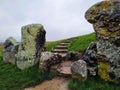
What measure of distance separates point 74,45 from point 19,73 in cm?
865

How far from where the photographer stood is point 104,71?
826 inches

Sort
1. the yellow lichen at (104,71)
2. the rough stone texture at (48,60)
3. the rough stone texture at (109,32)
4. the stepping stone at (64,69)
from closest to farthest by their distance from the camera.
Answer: the rough stone texture at (109,32) → the yellow lichen at (104,71) → the stepping stone at (64,69) → the rough stone texture at (48,60)

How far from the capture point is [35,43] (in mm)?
Answer: 28000

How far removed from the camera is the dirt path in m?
21.5

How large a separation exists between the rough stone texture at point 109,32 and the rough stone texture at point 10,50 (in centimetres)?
1115

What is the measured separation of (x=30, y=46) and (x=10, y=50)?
4437 millimetres

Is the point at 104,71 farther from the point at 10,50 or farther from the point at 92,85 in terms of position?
the point at 10,50

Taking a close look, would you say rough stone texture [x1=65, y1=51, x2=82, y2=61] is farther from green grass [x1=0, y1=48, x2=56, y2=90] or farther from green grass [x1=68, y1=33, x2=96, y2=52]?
green grass [x1=0, y1=48, x2=56, y2=90]

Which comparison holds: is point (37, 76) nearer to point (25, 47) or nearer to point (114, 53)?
point (25, 47)

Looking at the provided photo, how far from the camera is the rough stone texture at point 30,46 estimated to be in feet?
Answer: 89.4

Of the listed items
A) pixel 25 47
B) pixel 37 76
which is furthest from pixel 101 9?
pixel 25 47

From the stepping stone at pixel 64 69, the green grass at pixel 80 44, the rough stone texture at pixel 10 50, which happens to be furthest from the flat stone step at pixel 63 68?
the rough stone texture at pixel 10 50

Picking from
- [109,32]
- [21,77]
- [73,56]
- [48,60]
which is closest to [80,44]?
[73,56]

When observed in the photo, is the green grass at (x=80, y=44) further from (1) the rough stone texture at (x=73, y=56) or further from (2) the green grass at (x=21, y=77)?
(2) the green grass at (x=21, y=77)
